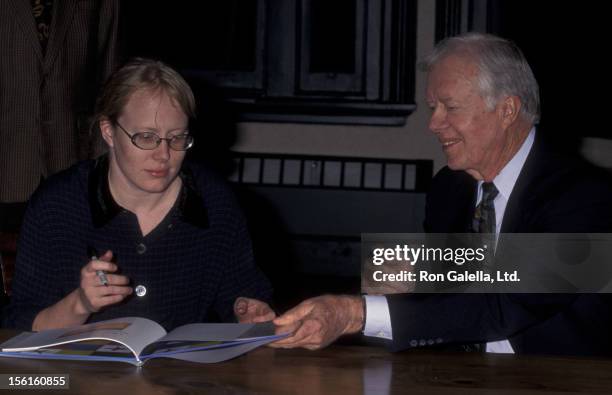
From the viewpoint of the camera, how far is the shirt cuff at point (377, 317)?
1.73 meters

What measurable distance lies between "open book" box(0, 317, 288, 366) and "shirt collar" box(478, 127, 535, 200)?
2.34 feet

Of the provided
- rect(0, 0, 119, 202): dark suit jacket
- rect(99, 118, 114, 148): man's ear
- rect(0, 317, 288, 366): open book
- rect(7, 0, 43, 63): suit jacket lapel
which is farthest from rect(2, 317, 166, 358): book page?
rect(7, 0, 43, 63): suit jacket lapel

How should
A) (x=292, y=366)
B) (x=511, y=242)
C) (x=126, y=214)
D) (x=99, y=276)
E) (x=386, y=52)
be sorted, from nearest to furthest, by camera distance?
(x=292, y=366) < (x=99, y=276) < (x=511, y=242) < (x=126, y=214) < (x=386, y=52)

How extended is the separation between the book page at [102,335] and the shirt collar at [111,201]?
1.38 ft

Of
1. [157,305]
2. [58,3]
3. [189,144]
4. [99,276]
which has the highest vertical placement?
[58,3]

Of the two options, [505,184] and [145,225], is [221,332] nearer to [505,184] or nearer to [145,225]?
[145,225]

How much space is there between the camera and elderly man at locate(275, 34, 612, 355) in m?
1.73

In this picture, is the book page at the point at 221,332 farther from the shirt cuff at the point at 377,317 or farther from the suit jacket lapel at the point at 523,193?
the suit jacket lapel at the point at 523,193

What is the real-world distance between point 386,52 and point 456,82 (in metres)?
2.39

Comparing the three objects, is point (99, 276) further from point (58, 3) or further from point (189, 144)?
point (58, 3)

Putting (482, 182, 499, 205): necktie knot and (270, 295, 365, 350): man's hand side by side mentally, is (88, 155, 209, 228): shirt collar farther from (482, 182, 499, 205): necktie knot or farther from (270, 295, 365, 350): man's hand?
(482, 182, 499, 205): necktie knot

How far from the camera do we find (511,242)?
192cm

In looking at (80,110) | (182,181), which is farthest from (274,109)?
(182,181)

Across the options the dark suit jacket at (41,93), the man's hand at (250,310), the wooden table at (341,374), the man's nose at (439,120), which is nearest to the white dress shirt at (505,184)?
the man's nose at (439,120)
